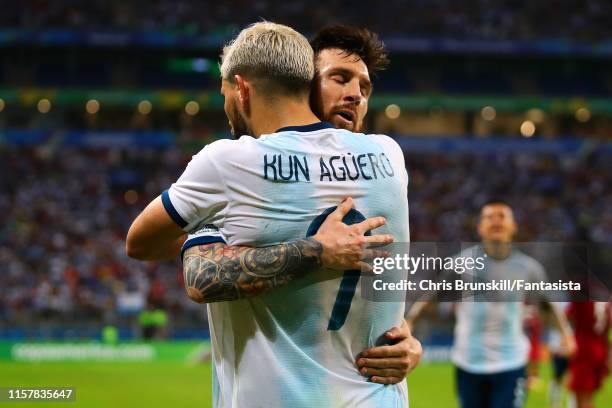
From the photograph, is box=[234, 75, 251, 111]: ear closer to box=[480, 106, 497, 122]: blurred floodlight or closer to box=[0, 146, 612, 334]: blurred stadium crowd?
box=[0, 146, 612, 334]: blurred stadium crowd

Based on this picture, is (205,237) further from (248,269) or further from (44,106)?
(44,106)

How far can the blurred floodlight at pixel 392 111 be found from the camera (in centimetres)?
4275

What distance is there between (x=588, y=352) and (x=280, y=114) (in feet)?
29.2

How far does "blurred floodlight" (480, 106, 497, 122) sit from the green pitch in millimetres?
22862

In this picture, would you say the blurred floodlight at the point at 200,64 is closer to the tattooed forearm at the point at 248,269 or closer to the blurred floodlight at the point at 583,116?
the blurred floodlight at the point at 583,116

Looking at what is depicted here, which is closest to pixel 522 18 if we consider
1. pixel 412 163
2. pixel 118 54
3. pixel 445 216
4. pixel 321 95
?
→ pixel 412 163

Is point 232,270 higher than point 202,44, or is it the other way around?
point 202,44

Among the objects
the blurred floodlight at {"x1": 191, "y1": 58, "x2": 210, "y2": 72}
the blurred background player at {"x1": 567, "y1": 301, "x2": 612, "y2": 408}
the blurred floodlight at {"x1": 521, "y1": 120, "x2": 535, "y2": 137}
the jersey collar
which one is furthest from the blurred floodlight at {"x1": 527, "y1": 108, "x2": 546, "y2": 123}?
the jersey collar

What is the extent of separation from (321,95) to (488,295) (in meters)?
0.94

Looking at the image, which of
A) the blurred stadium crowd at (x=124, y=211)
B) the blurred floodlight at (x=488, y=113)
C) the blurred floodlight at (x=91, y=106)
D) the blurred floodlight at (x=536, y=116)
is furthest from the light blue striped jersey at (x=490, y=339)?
the blurred floodlight at (x=536, y=116)

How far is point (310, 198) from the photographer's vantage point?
2768 millimetres

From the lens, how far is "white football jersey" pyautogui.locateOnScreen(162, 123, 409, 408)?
2.73 meters

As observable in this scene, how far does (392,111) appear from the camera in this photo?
43062mm

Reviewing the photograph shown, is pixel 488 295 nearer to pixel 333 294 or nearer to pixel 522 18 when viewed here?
pixel 333 294
